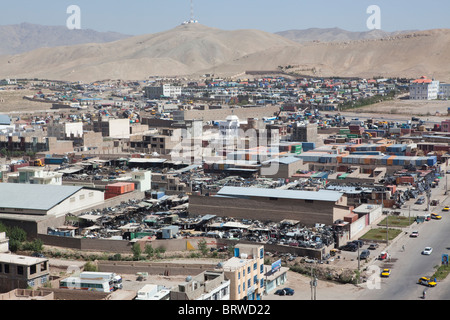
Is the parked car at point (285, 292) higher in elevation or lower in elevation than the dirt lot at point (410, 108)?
lower

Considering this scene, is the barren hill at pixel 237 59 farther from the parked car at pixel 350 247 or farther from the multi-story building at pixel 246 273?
the multi-story building at pixel 246 273

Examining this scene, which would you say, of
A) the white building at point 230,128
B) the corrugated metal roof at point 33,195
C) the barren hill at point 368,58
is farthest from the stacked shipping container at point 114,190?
the barren hill at point 368,58

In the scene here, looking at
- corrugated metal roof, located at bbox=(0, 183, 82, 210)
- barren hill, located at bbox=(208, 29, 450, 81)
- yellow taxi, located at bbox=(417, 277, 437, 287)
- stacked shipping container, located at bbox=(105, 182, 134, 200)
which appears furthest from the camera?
barren hill, located at bbox=(208, 29, 450, 81)

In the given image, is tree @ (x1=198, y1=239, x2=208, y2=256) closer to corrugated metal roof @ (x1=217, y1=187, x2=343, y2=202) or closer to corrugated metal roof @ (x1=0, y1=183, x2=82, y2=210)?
corrugated metal roof @ (x1=217, y1=187, x2=343, y2=202)

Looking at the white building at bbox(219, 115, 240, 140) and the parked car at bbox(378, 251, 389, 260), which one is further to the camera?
the white building at bbox(219, 115, 240, 140)

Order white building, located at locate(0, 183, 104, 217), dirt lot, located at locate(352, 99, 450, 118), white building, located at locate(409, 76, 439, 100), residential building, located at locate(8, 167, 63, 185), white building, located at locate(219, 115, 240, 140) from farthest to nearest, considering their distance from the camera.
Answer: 1. white building, located at locate(409, 76, 439, 100)
2. dirt lot, located at locate(352, 99, 450, 118)
3. white building, located at locate(219, 115, 240, 140)
4. residential building, located at locate(8, 167, 63, 185)
5. white building, located at locate(0, 183, 104, 217)

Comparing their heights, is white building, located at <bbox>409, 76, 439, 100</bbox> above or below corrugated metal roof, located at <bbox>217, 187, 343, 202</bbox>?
above

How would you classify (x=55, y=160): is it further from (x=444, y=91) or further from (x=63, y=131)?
(x=444, y=91)

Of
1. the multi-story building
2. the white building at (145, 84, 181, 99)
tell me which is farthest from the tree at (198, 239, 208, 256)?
the white building at (145, 84, 181, 99)
